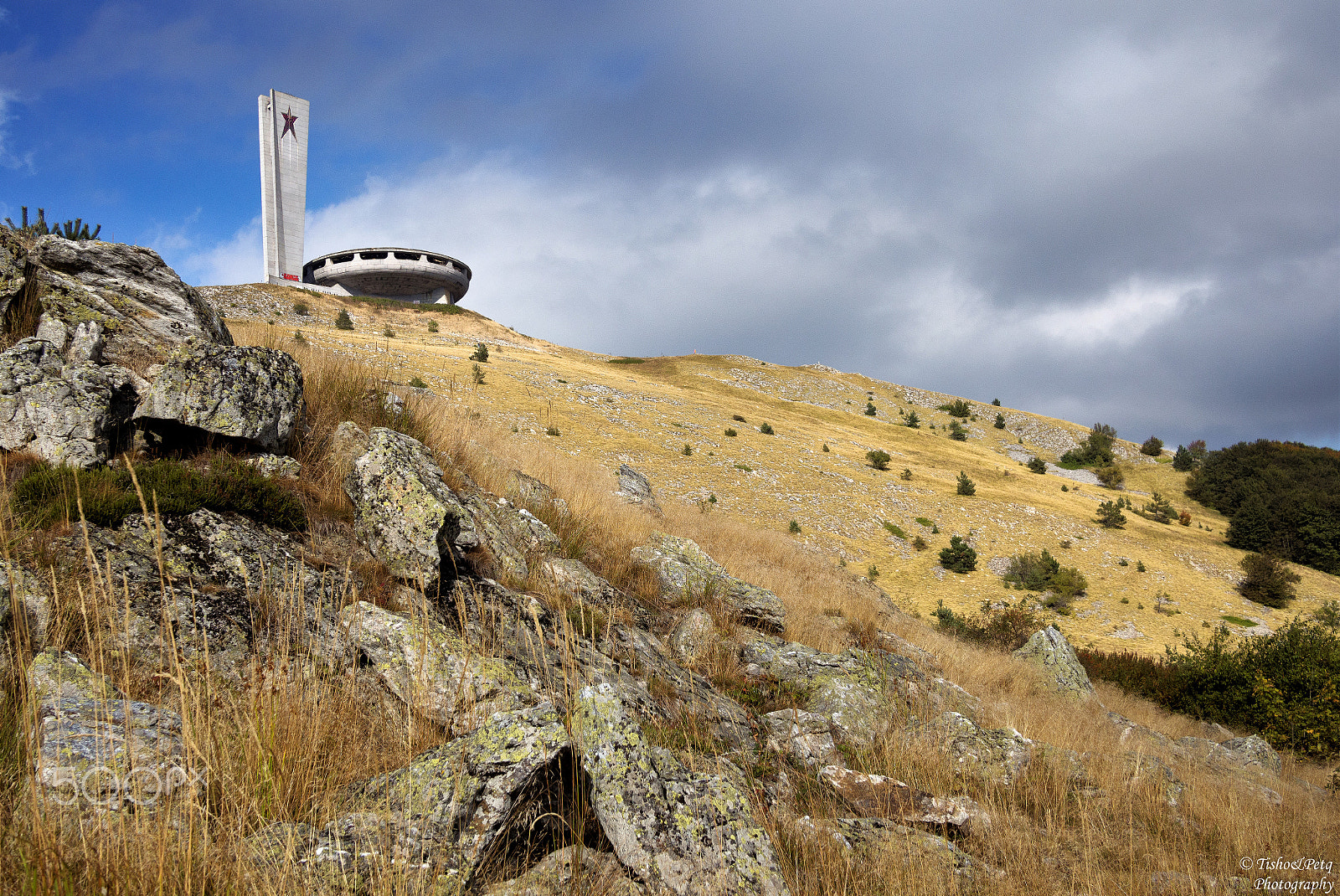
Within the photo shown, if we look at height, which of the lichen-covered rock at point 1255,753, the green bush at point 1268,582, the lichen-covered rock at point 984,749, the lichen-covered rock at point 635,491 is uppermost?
the lichen-covered rock at point 635,491

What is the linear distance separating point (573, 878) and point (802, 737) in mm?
2808

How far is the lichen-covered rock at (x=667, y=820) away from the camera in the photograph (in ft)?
9.26

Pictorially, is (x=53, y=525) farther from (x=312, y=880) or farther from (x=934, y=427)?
(x=934, y=427)

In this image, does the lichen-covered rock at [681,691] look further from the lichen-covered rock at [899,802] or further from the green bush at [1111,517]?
the green bush at [1111,517]

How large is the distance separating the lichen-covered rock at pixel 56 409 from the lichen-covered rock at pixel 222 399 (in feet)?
0.87

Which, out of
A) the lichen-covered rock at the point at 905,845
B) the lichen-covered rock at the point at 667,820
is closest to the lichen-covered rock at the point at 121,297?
the lichen-covered rock at the point at 667,820

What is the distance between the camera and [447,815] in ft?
8.64

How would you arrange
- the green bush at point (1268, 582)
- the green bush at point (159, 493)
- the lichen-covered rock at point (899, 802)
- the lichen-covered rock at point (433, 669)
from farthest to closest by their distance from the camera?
1. the green bush at point (1268, 582)
2. the lichen-covered rock at point (899, 802)
3. the green bush at point (159, 493)
4. the lichen-covered rock at point (433, 669)

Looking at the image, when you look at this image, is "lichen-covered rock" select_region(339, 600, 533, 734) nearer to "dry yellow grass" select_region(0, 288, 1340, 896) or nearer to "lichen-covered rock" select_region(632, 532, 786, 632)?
"dry yellow grass" select_region(0, 288, 1340, 896)

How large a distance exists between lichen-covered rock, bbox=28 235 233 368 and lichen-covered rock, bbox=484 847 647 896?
5.59 m

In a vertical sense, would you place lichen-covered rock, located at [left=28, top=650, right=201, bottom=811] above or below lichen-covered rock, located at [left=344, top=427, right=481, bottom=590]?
below

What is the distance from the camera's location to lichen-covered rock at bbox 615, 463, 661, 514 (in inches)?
542

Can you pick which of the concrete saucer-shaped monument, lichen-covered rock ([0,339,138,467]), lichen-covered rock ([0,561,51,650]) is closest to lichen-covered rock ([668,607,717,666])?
lichen-covered rock ([0,561,51,650])

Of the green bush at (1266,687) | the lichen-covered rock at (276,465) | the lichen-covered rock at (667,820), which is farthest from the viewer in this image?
the green bush at (1266,687)
